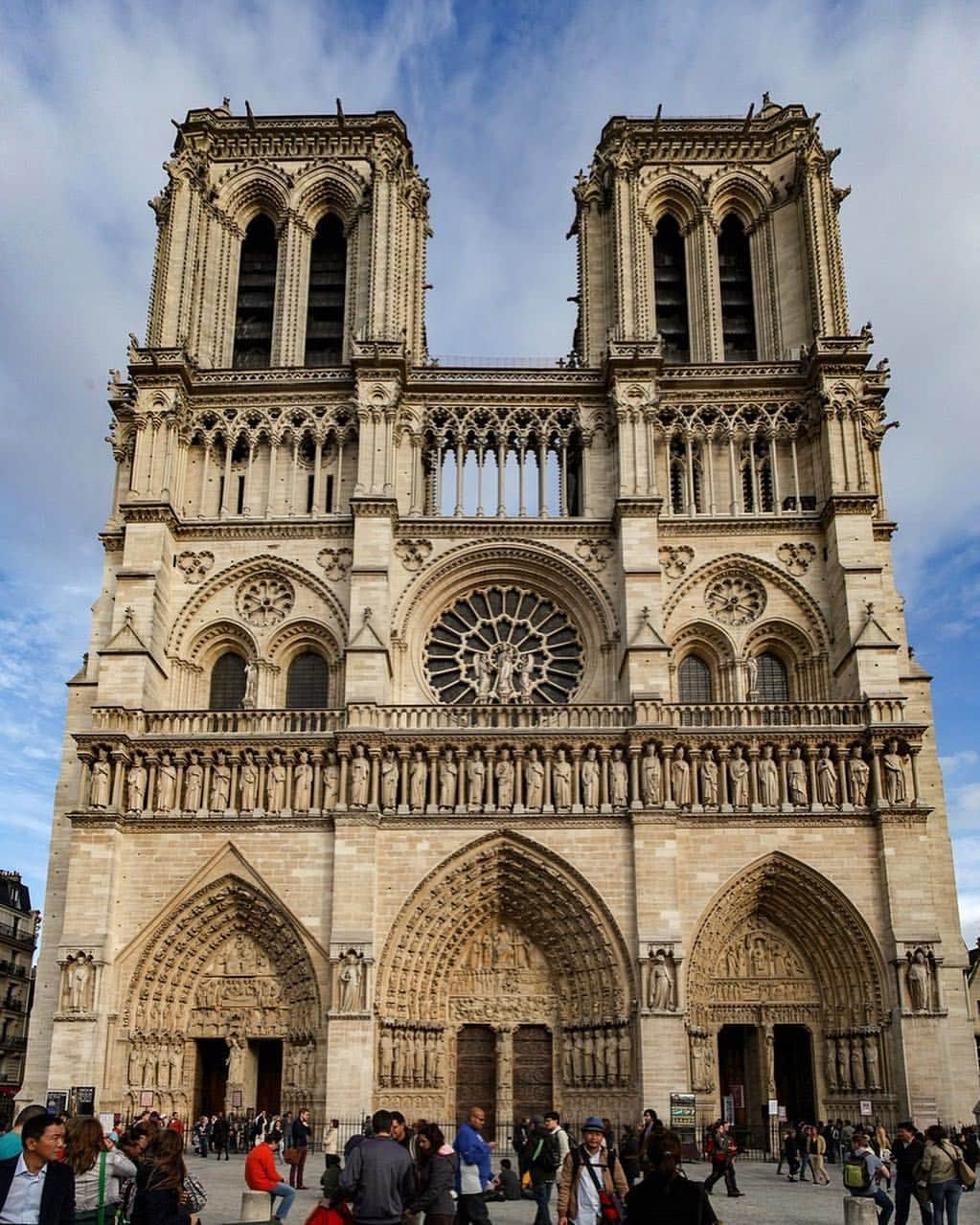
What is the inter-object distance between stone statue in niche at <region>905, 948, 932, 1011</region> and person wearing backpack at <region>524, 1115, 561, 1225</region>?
475 inches

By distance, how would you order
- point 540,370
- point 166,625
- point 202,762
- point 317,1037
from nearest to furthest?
point 317,1037 → point 202,762 → point 166,625 → point 540,370

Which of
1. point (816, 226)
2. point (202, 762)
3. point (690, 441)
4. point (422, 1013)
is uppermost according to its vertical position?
point (816, 226)

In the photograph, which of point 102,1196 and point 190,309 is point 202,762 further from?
point 102,1196

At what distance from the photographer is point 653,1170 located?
6422 mm

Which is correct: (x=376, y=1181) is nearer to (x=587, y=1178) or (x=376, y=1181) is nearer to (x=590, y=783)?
(x=587, y=1178)

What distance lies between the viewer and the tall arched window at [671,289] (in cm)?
3041

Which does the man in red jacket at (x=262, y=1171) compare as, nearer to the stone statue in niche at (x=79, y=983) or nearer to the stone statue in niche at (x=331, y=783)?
the stone statue in niche at (x=79, y=983)

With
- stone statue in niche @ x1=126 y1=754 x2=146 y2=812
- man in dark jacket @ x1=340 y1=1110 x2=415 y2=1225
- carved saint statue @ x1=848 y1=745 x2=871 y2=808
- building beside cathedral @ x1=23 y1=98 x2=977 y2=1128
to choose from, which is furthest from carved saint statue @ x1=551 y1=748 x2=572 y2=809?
man in dark jacket @ x1=340 y1=1110 x2=415 y2=1225

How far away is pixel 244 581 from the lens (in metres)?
27.1

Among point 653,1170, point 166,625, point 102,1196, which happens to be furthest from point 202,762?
point 653,1170

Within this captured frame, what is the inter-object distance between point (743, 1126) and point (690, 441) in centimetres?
1355

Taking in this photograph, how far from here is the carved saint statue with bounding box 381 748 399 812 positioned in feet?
77.9

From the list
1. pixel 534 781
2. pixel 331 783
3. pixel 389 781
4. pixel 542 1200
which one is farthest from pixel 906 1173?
pixel 331 783

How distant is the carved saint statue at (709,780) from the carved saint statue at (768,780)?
821 mm
